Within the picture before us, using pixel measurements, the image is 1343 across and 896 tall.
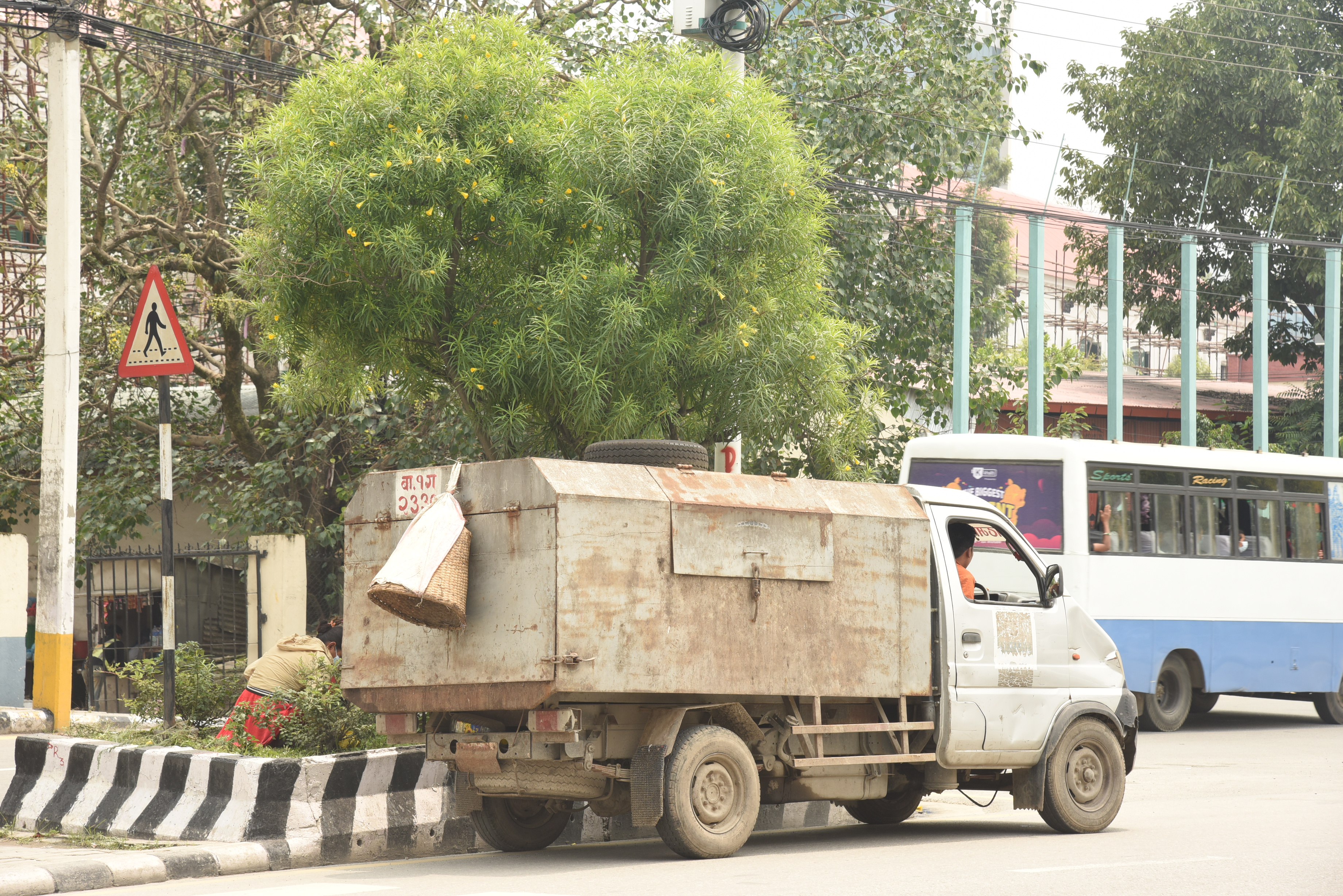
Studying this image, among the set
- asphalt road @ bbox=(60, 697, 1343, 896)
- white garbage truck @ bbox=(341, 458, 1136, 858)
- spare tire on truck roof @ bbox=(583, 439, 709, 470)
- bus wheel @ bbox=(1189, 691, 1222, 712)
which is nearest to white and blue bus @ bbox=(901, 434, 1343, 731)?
bus wheel @ bbox=(1189, 691, 1222, 712)

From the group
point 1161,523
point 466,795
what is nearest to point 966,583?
point 466,795

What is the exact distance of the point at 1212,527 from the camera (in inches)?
682

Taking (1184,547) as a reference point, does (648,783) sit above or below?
below

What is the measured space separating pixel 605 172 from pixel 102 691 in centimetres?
891

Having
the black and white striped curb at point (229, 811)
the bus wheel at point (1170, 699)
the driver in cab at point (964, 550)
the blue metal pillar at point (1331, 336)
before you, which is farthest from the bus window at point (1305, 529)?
the black and white striped curb at point (229, 811)

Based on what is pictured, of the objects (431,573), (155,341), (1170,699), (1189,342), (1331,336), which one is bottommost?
(1170,699)

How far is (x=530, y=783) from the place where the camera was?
7.77 metres

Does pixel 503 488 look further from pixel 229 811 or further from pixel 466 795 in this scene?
pixel 229 811

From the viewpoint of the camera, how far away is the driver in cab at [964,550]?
8.95m

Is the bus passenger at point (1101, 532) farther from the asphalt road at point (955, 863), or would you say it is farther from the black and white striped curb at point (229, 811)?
the black and white striped curb at point (229, 811)

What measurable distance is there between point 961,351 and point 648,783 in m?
13.8

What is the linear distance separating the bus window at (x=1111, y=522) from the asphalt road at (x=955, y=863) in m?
4.81

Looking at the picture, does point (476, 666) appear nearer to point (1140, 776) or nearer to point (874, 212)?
point (1140, 776)

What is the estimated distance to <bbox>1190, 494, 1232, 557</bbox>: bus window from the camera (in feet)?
56.4
